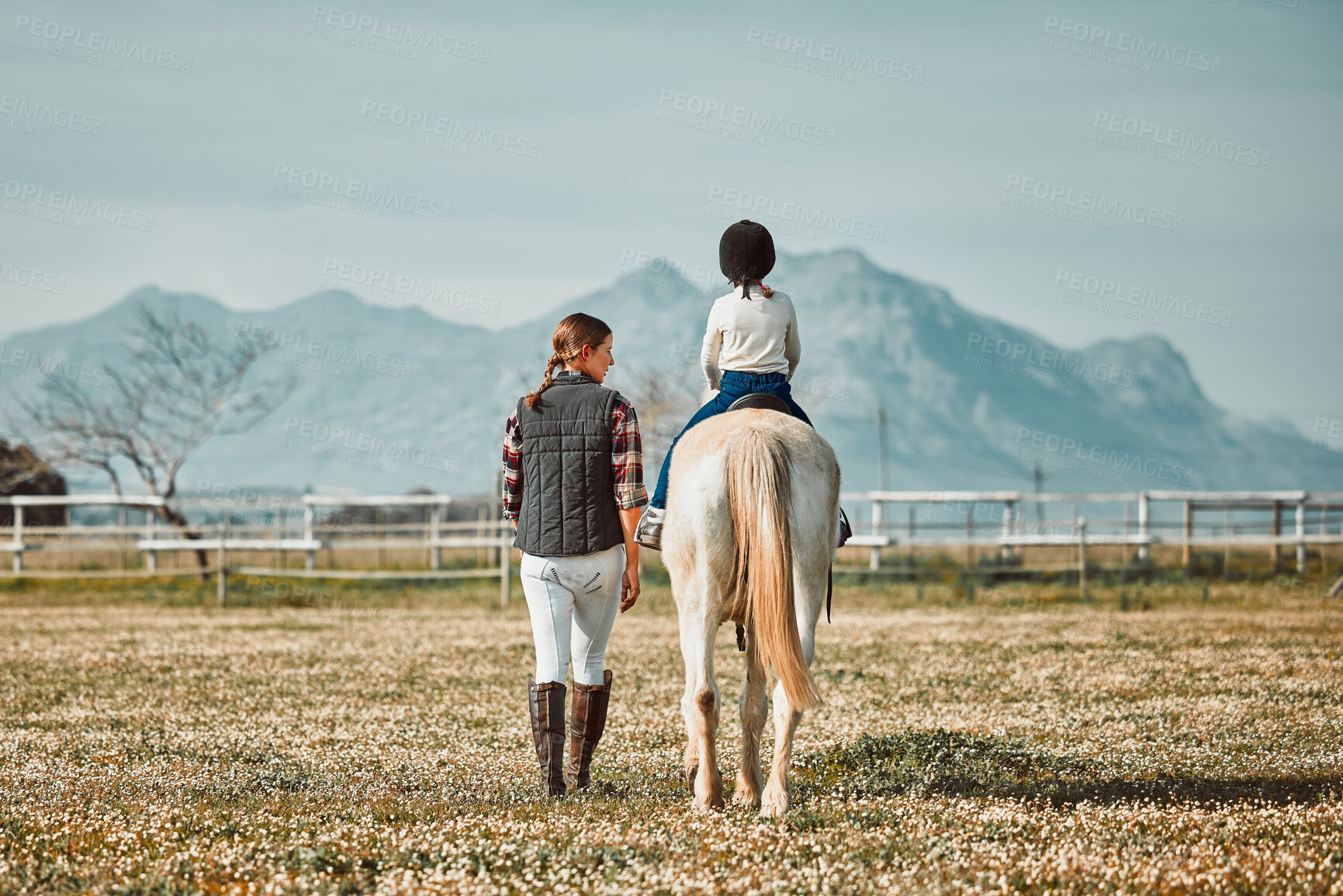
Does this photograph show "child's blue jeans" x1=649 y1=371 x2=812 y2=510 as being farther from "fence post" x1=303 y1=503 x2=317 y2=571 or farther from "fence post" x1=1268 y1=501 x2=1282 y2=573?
"fence post" x1=303 y1=503 x2=317 y2=571

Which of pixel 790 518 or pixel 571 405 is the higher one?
pixel 571 405

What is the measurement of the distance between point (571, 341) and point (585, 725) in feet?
7.20

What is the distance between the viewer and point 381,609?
25.2 metres

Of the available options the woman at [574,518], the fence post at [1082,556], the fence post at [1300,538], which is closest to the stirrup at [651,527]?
the woman at [574,518]

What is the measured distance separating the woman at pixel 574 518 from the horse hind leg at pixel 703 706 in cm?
74

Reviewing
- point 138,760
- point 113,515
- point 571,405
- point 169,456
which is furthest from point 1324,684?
point 113,515

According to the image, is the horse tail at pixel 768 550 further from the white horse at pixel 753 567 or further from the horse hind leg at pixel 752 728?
the horse hind leg at pixel 752 728

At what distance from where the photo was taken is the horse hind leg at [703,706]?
19.6 ft

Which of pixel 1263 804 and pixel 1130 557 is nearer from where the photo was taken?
pixel 1263 804

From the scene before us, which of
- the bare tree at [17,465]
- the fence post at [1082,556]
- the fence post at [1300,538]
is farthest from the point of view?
the bare tree at [17,465]

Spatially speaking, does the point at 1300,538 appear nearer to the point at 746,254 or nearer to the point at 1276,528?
the point at 1276,528

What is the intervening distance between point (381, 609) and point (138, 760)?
1695 cm

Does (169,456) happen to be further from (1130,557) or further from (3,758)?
(3,758)

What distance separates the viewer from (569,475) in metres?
6.56
